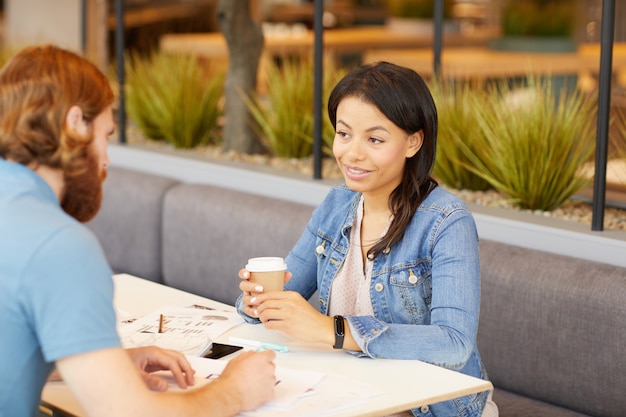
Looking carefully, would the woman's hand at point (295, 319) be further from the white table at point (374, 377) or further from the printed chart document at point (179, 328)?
the printed chart document at point (179, 328)

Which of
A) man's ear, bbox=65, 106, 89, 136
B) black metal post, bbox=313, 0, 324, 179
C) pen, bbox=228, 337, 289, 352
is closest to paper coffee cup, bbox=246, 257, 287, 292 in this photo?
pen, bbox=228, 337, 289, 352

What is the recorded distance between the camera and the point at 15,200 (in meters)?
1.64

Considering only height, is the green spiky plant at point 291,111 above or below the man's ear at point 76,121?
below

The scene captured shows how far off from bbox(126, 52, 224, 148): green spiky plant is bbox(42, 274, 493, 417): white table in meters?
2.58

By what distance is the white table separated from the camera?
1.94 meters

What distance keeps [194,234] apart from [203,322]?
161cm

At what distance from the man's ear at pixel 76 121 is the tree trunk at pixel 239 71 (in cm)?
315

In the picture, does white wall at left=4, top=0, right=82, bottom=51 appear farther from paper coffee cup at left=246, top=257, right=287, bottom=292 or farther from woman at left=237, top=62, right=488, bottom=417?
paper coffee cup at left=246, top=257, right=287, bottom=292

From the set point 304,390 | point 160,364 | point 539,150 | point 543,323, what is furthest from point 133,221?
point 304,390

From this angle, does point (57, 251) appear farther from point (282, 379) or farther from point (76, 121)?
point (282, 379)

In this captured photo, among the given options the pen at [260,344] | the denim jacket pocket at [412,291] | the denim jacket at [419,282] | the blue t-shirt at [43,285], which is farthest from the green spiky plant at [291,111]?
the blue t-shirt at [43,285]

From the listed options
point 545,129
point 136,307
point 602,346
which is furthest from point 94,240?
point 545,129

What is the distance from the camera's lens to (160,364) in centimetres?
203

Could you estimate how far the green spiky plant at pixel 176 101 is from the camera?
4883mm
